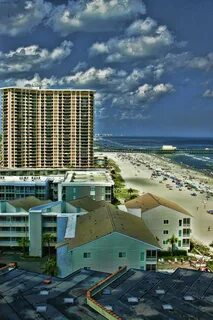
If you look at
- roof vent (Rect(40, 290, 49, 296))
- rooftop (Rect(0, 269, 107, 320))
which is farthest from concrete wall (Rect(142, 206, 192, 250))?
roof vent (Rect(40, 290, 49, 296))

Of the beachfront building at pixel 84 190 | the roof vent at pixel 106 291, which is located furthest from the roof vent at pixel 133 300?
the beachfront building at pixel 84 190

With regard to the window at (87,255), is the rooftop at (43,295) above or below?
above

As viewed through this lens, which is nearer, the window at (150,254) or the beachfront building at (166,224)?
the window at (150,254)

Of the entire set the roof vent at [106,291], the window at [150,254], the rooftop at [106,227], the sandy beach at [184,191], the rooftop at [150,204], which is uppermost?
the roof vent at [106,291]

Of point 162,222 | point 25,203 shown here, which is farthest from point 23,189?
point 162,222

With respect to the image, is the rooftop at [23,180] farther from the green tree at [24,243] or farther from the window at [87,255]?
the window at [87,255]

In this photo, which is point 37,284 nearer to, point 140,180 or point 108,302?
point 108,302

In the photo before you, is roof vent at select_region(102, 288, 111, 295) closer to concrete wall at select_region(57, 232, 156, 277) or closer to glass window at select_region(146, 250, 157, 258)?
concrete wall at select_region(57, 232, 156, 277)
